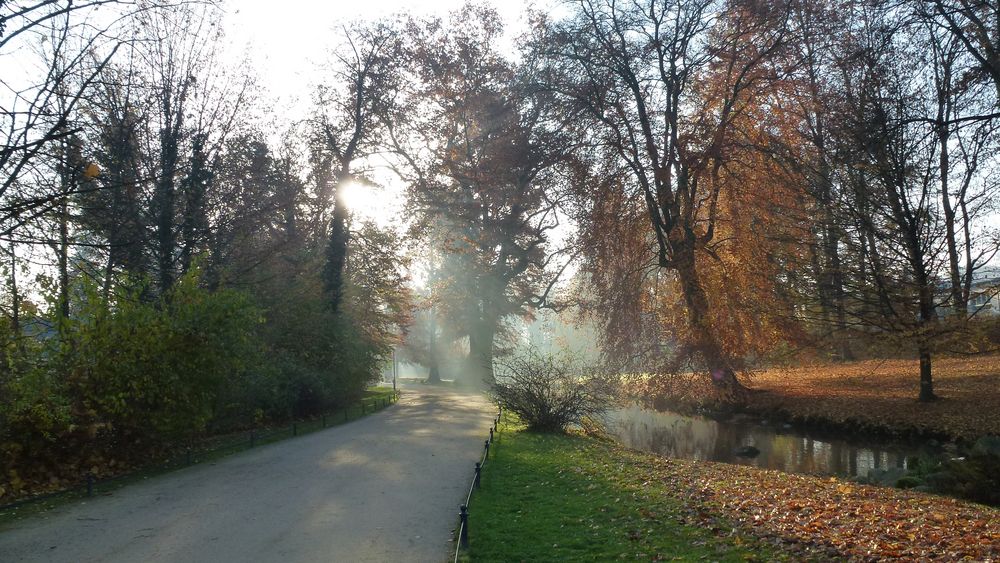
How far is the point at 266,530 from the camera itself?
320 inches

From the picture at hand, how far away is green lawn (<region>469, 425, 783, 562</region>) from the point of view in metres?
6.91

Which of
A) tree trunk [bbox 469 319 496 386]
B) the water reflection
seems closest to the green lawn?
the water reflection

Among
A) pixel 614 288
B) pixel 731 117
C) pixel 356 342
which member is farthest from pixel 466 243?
pixel 731 117

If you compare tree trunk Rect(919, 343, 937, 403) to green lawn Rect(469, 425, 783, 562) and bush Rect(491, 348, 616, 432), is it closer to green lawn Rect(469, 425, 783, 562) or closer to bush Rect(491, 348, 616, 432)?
bush Rect(491, 348, 616, 432)

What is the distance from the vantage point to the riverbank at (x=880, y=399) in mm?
16703

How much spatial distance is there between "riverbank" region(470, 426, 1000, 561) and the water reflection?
13.9 feet

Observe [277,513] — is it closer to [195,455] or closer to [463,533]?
[463,533]

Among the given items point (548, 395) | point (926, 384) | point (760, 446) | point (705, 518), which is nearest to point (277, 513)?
point (705, 518)

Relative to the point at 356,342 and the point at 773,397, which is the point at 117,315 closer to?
the point at 356,342

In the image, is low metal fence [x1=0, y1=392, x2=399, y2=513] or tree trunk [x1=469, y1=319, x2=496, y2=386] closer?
low metal fence [x1=0, y1=392, x2=399, y2=513]

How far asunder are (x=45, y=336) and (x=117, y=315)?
1.79 metres

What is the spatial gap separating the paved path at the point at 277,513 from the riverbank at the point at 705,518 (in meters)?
0.90

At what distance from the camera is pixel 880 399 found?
1981 cm

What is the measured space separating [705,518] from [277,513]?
18.9 feet
